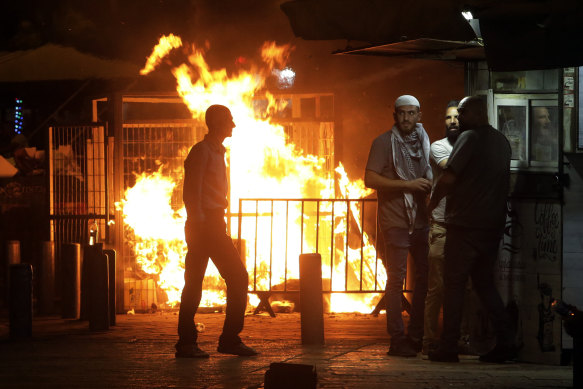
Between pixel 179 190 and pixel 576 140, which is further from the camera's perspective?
pixel 179 190

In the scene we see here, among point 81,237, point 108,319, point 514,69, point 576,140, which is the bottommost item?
point 108,319

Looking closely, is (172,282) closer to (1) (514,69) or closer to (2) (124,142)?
(2) (124,142)

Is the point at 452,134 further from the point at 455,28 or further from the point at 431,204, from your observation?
the point at 455,28

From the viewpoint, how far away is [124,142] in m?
12.3

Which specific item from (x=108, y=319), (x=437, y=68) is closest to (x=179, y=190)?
(x=108, y=319)

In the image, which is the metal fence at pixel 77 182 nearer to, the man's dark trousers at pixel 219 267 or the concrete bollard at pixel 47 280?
the concrete bollard at pixel 47 280

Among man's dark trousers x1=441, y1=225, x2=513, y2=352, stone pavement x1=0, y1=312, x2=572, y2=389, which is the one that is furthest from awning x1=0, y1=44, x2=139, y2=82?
man's dark trousers x1=441, y1=225, x2=513, y2=352

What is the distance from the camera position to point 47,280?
1195 cm

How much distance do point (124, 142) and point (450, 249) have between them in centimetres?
622

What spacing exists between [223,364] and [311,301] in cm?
165

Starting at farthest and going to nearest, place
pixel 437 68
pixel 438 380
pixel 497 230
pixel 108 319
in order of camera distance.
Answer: pixel 437 68
pixel 108 319
pixel 497 230
pixel 438 380

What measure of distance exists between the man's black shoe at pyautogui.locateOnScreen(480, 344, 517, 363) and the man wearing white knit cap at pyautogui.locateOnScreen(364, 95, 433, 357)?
0.67m

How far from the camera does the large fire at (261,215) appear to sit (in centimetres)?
1222

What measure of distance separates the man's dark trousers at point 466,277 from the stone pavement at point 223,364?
1.07 ft
